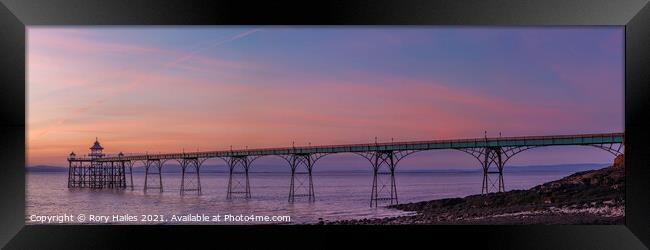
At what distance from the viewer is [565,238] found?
42.9ft

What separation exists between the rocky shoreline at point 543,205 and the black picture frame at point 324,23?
5140mm

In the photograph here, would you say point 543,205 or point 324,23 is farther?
point 543,205

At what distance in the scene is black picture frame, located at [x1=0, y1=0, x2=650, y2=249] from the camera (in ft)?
42.1

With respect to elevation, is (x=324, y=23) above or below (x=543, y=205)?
above

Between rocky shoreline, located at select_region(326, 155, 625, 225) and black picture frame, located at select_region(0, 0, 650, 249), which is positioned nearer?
black picture frame, located at select_region(0, 0, 650, 249)

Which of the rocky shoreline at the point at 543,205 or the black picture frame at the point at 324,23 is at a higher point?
the black picture frame at the point at 324,23

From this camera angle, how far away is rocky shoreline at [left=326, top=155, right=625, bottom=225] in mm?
19031

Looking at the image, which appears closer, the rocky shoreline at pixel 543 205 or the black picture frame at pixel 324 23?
the black picture frame at pixel 324 23

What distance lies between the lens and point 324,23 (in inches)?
508

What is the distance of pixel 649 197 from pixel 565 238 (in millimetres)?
1800

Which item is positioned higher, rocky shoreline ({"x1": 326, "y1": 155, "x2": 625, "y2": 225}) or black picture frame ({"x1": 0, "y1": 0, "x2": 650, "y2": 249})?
black picture frame ({"x1": 0, "y1": 0, "x2": 650, "y2": 249})

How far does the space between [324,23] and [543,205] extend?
12.2 metres

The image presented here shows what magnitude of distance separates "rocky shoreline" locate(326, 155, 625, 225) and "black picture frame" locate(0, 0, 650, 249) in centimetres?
514

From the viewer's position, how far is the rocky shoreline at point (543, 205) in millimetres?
19031
